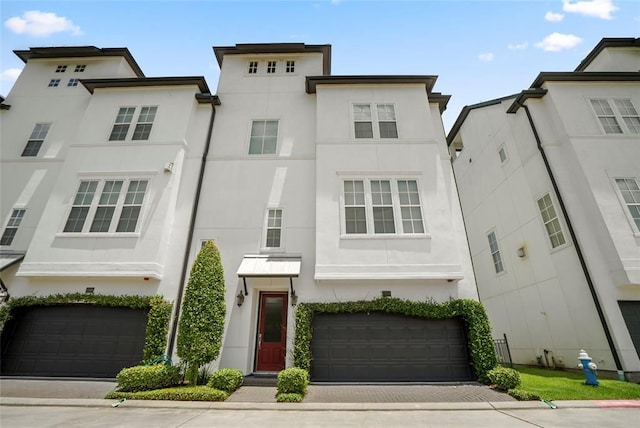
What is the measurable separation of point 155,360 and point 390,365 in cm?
732

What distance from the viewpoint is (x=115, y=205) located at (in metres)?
10.6

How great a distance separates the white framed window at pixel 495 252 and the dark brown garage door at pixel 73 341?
16.5 m

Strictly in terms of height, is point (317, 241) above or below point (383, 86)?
below

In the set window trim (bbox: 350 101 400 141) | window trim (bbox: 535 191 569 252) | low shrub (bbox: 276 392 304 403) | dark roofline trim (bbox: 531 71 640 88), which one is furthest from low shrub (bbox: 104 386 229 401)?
dark roofline trim (bbox: 531 71 640 88)

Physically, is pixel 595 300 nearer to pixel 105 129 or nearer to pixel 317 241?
pixel 317 241

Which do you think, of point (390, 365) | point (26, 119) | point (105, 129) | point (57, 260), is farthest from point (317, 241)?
point (26, 119)

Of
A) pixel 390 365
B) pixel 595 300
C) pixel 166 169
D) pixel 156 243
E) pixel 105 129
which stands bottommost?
pixel 390 365

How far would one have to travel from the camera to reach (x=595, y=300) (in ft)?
31.5

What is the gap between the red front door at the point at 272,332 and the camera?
378 inches

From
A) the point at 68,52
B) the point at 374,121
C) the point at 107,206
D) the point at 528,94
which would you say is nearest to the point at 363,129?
the point at 374,121

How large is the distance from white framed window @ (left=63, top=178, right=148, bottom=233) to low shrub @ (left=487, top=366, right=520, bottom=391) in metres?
12.7

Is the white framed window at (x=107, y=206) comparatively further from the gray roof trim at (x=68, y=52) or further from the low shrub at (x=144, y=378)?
the gray roof trim at (x=68, y=52)

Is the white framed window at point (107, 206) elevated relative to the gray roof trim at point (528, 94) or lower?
lower

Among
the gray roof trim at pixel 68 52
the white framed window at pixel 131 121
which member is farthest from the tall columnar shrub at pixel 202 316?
the gray roof trim at pixel 68 52
